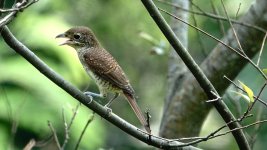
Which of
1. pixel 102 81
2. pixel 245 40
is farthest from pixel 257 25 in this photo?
pixel 102 81

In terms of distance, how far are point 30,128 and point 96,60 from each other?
2198 millimetres

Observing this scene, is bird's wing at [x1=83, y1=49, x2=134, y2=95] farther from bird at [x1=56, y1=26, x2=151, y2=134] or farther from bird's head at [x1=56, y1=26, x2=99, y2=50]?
bird's head at [x1=56, y1=26, x2=99, y2=50]

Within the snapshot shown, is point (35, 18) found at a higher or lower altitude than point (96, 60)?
higher

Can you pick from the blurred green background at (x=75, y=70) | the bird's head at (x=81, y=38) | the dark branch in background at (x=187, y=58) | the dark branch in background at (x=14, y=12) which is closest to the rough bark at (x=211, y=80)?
the blurred green background at (x=75, y=70)

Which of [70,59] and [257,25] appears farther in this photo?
[70,59]

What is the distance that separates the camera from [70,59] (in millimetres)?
6699

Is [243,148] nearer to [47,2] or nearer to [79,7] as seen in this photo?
[47,2]

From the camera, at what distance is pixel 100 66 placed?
164 inches

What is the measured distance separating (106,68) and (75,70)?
8.36 ft

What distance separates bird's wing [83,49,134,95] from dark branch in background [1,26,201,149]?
29.0 inches

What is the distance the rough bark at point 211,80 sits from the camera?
4.19 meters

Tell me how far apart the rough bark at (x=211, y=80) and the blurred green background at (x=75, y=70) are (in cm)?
52

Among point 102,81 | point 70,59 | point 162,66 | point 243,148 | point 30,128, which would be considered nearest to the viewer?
point 243,148

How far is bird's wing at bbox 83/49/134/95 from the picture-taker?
4066 mm
